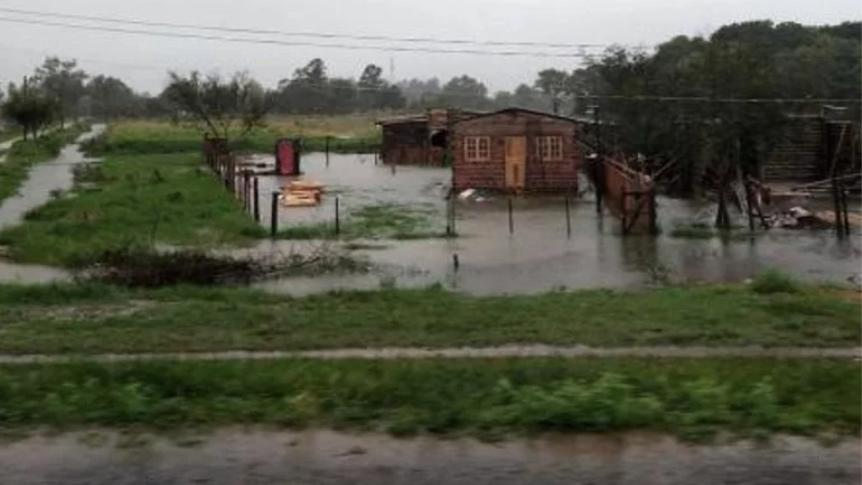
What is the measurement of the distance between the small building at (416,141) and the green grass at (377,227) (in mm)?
29807

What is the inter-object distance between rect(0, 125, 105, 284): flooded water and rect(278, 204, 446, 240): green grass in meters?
8.20

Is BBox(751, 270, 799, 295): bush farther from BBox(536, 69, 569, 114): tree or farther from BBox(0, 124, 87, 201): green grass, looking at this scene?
BBox(536, 69, 569, 114): tree

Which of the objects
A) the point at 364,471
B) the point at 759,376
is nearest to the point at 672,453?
the point at 364,471

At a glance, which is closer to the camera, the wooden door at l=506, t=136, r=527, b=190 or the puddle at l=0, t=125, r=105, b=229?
the puddle at l=0, t=125, r=105, b=229

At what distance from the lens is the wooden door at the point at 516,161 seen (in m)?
47.2

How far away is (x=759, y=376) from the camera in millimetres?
8391

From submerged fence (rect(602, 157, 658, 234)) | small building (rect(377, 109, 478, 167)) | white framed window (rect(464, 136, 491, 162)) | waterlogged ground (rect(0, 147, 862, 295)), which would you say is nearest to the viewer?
waterlogged ground (rect(0, 147, 862, 295))

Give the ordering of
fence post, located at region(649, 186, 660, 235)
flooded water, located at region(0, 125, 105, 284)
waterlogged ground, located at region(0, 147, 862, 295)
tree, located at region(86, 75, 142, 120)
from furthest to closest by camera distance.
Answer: tree, located at region(86, 75, 142, 120), fence post, located at region(649, 186, 660, 235), flooded water, located at region(0, 125, 105, 284), waterlogged ground, located at region(0, 147, 862, 295)

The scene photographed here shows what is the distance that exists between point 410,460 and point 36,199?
41115 mm

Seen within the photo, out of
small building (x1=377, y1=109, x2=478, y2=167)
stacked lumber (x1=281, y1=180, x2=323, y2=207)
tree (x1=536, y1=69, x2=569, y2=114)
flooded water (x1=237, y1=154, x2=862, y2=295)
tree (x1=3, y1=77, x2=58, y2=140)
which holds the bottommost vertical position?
flooded water (x1=237, y1=154, x2=862, y2=295)

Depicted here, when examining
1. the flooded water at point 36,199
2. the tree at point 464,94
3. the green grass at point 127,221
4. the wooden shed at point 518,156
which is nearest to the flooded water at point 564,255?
the green grass at point 127,221

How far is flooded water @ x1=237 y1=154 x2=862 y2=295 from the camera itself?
22.6 meters

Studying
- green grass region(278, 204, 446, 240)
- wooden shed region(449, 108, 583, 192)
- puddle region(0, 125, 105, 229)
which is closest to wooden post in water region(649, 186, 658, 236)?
green grass region(278, 204, 446, 240)

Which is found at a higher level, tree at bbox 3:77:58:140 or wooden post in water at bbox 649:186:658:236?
tree at bbox 3:77:58:140
